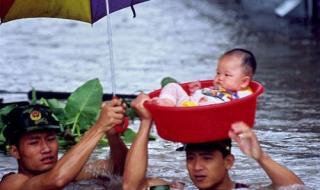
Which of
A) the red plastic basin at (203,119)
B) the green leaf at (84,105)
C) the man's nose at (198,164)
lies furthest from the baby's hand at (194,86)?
the green leaf at (84,105)

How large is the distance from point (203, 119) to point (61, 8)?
1665mm

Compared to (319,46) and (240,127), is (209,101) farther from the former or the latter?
(319,46)

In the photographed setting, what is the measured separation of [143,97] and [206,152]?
1.52 ft

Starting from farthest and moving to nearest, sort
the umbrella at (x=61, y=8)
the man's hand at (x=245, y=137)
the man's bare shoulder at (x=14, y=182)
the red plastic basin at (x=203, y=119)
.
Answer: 1. the umbrella at (x=61, y=8)
2. the man's bare shoulder at (x=14, y=182)
3. the red plastic basin at (x=203, y=119)
4. the man's hand at (x=245, y=137)

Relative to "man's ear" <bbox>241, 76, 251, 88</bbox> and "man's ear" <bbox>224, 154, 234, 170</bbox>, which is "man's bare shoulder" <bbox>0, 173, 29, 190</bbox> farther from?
"man's ear" <bbox>241, 76, 251, 88</bbox>

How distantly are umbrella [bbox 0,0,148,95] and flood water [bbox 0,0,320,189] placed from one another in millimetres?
1455

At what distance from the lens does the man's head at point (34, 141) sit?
6889mm

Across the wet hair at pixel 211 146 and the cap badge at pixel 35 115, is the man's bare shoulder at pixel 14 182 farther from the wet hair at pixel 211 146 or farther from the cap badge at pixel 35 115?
the wet hair at pixel 211 146

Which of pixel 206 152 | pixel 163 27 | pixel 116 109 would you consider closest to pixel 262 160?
pixel 206 152

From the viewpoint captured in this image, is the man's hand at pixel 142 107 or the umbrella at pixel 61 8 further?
the umbrella at pixel 61 8

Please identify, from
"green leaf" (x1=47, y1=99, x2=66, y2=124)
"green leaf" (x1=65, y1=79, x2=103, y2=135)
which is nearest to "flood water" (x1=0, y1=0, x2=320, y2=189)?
"green leaf" (x1=65, y1=79, x2=103, y2=135)

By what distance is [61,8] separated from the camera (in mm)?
7422

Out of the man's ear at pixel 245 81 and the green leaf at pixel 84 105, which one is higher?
the man's ear at pixel 245 81

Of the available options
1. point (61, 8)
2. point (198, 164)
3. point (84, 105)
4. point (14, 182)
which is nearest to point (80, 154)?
point (14, 182)
